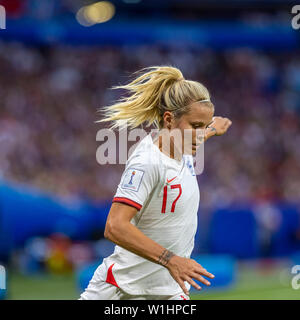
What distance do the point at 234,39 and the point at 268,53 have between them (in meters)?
4.58

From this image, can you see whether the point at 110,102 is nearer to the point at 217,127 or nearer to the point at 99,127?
the point at 99,127

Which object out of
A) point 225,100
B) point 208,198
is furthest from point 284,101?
point 208,198

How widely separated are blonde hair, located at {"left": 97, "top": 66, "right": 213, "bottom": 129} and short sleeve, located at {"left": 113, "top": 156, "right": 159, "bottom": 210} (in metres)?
0.46

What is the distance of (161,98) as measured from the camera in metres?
4.50

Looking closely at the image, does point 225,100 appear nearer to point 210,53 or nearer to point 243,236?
point 210,53

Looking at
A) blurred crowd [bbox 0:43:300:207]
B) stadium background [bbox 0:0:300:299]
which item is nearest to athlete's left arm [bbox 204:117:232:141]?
stadium background [bbox 0:0:300:299]

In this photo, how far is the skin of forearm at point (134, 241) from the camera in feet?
12.9

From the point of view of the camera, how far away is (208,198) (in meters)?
18.5

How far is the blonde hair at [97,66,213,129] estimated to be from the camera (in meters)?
4.40

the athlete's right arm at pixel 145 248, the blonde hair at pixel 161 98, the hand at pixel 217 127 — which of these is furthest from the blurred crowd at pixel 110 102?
the athlete's right arm at pixel 145 248

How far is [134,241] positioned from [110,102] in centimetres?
1561

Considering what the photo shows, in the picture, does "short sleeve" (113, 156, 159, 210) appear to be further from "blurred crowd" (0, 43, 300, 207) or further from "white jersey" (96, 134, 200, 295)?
"blurred crowd" (0, 43, 300, 207)

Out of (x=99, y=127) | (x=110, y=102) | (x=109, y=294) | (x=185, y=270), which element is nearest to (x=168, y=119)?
(x=185, y=270)

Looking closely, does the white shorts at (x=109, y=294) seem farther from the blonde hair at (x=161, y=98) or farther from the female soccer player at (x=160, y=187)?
the blonde hair at (x=161, y=98)
